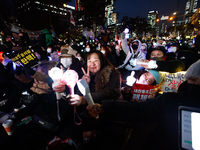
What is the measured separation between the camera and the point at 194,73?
1.36 m

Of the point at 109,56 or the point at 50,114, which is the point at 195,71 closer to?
the point at 50,114

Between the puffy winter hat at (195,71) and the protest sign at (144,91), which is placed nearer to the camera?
the puffy winter hat at (195,71)

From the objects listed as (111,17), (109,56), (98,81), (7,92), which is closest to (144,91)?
(98,81)

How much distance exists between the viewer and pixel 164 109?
60.5 inches

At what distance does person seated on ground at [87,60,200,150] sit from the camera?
4.37 feet

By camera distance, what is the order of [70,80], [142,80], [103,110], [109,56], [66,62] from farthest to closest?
1. [109,56]
2. [66,62]
3. [142,80]
4. [103,110]
5. [70,80]

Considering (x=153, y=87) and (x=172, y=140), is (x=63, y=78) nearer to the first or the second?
(x=172, y=140)

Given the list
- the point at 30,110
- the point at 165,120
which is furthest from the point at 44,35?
the point at 165,120

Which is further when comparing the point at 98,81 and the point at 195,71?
the point at 98,81

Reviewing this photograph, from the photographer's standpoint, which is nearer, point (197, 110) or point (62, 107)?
point (197, 110)

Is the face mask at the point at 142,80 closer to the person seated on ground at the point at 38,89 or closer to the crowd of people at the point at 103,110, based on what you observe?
the crowd of people at the point at 103,110

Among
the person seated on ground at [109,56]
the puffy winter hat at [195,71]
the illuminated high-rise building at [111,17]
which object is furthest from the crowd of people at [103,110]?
the illuminated high-rise building at [111,17]

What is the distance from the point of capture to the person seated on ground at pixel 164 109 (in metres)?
1.33

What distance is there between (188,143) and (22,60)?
12.5ft
